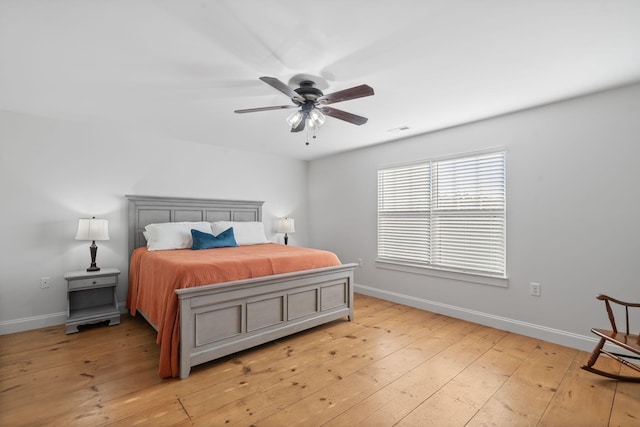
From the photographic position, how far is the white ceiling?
5.31 feet

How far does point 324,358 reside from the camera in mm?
2564

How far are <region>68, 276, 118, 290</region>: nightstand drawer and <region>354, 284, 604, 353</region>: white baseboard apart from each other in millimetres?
3448

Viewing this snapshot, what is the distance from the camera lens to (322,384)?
2.16m

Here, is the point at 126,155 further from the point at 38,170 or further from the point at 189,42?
A: the point at 189,42

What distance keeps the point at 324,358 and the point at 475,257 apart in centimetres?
213

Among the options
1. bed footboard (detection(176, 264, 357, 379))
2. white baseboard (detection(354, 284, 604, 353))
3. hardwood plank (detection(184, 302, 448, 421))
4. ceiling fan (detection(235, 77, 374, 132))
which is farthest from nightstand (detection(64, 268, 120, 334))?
white baseboard (detection(354, 284, 604, 353))


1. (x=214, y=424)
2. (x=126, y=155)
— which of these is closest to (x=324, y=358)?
(x=214, y=424)

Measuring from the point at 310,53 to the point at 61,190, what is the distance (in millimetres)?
3362

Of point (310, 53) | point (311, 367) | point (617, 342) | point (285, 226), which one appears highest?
point (310, 53)

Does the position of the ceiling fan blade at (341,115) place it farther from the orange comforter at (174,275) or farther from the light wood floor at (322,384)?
the light wood floor at (322,384)

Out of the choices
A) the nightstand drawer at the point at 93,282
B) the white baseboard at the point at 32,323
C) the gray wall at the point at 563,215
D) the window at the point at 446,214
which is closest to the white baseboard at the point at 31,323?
the white baseboard at the point at 32,323

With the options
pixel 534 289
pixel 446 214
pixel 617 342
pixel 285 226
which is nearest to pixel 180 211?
pixel 285 226

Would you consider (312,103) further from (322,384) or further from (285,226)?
(285,226)

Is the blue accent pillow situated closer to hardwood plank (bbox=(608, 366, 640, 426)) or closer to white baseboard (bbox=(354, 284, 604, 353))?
white baseboard (bbox=(354, 284, 604, 353))
